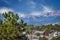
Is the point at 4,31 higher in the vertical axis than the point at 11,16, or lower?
lower

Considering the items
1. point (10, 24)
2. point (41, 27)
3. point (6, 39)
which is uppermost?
point (41, 27)

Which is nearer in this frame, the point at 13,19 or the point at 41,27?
the point at 13,19

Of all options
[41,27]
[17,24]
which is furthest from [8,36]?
[41,27]

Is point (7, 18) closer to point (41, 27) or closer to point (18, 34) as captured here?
point (18, 34)

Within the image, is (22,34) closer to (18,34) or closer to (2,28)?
(18,34)

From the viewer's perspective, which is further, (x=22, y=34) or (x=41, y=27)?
(x=41, y=27)

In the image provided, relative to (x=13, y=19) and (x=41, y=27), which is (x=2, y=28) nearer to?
(x=13, y=19)

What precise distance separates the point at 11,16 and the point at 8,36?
1.39m

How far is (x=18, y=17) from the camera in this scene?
13273mm

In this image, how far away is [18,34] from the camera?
41.5ft

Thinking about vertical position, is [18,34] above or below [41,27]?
below

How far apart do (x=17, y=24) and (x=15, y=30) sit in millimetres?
582

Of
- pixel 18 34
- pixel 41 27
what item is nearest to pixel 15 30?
pixel 18 34

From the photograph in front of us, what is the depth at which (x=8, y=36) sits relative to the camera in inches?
492
